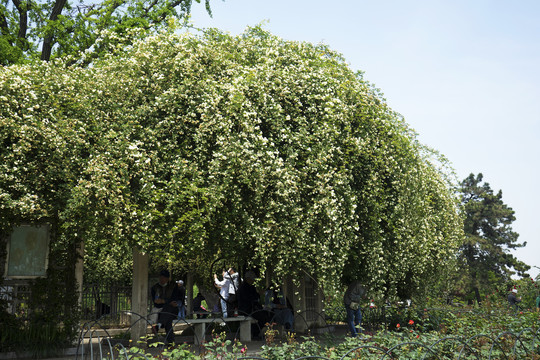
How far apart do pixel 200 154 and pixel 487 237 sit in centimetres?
4367

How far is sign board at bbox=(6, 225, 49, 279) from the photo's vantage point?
12.4m

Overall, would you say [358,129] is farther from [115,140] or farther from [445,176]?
[445,176]

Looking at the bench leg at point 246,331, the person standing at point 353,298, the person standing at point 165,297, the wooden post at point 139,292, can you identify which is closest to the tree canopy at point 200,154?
the person standing at point 353,298

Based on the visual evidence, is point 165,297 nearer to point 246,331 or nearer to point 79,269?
point 79,269

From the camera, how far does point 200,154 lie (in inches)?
450

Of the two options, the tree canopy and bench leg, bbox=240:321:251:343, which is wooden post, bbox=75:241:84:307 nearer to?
the tree canopy

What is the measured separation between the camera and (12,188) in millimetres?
11062

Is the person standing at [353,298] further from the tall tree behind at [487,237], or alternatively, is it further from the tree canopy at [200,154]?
the tall tree behind at [487,237]

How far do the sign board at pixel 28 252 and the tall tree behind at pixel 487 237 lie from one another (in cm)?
3864

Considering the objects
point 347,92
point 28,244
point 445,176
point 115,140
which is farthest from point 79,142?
point 445,176

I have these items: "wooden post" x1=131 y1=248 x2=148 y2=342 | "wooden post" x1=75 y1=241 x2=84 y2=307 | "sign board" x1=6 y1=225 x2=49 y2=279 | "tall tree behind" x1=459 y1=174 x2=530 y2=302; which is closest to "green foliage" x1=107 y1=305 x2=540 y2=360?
"wooden post" x1=131 y1=248 x2=148 y2=342

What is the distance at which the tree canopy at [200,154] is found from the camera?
36.0 ft

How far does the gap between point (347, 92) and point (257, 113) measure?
282 cm

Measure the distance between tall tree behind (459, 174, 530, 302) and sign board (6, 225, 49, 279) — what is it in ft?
127
